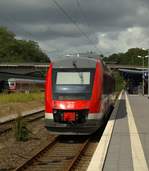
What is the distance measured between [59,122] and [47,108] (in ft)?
2.35

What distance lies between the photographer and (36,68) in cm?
13225

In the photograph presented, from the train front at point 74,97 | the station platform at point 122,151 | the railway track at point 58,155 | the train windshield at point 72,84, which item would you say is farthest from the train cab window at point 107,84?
the station platform at point 122,151

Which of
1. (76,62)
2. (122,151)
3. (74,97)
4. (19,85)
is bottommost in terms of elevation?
(122,151)

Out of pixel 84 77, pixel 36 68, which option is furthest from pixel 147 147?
pixel 36 68

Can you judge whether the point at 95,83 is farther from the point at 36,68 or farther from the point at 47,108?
the point at 36,68

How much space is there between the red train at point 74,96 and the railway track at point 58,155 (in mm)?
636

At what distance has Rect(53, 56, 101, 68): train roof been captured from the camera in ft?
61.1

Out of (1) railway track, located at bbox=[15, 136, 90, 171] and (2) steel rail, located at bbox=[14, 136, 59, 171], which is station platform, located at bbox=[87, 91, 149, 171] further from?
(2) steel rail, located at bbox=[14, 136, 59, 171]

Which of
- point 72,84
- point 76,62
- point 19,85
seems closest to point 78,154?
point 72,84

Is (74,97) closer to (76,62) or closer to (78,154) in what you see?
(76,62)

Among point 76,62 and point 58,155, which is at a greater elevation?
point 76,62

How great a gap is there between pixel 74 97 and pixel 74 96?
7cm

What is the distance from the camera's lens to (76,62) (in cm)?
1880

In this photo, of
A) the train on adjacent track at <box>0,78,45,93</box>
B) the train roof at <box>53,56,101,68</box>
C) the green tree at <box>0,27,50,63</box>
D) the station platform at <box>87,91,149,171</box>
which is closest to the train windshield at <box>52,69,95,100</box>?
the train roof at <box>53,56,101,68</box>
